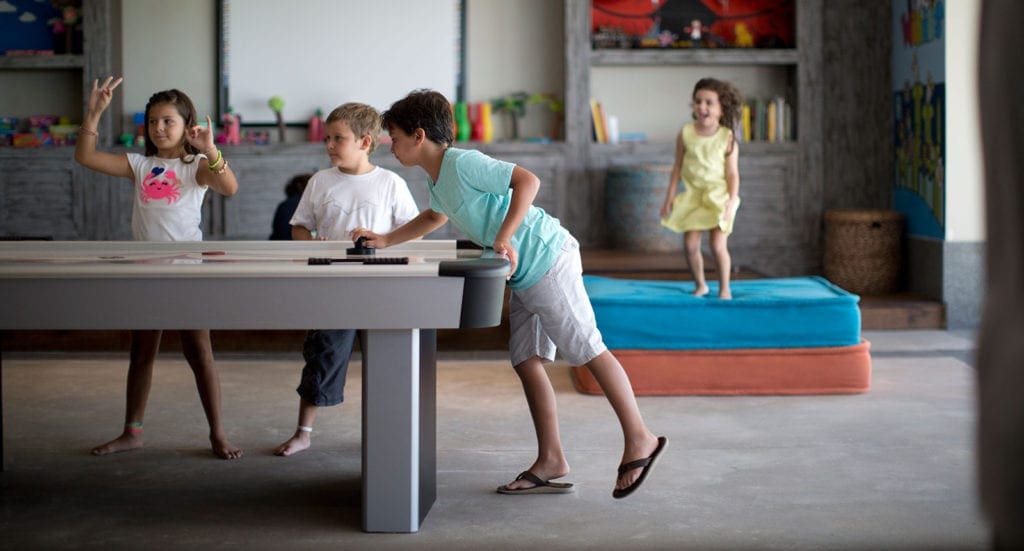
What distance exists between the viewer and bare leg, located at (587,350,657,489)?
3.04 meters

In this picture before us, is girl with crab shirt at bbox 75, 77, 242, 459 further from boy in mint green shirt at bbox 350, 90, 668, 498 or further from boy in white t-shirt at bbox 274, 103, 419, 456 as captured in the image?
boy in mint green shirt at bbox 350, 90, 668, 498

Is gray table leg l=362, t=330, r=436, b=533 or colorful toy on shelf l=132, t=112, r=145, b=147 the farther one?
colorful toy on shelf l=132, t=112, r=145, b=147

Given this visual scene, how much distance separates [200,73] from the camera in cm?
797

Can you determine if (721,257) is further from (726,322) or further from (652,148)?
(652,148)

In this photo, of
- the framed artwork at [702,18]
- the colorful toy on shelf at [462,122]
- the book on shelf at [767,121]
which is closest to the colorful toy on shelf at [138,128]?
the colorful toy on shelf at [462,122]

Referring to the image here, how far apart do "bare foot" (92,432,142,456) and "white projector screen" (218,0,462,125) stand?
14.6 feet

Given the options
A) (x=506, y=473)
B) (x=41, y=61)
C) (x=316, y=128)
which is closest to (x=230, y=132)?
(x=316, y=128)

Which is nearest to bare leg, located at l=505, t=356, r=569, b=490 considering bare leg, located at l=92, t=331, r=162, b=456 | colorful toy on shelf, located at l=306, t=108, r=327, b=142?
bare leg, located at l=92, t=331, r=162, b=456

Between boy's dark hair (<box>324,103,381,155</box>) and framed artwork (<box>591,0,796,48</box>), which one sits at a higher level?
framed artwork (<box>591,0,796,48</box>)

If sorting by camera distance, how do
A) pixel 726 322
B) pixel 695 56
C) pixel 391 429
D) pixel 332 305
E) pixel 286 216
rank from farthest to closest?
pixel 695 56, pixel 286 216, pixel 726 322, pixel 391 429, pixel 332 305

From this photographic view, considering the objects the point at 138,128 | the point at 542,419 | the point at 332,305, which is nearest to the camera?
the point at 332,305

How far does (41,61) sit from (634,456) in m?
5.94

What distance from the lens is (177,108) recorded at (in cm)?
368

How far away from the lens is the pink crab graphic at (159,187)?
3.66 m
